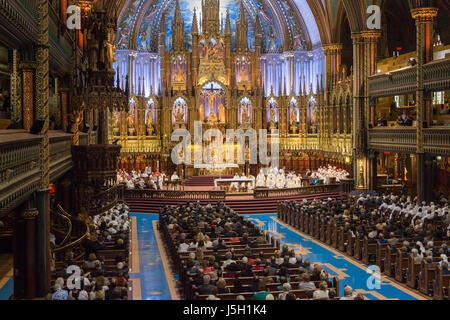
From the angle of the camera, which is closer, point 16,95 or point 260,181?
point 16,95

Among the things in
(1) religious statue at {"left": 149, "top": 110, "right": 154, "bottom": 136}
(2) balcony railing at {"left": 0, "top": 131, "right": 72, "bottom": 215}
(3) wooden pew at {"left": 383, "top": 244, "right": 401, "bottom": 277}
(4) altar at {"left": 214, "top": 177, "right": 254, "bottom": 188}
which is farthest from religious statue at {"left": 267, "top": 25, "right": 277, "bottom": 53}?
(2) balcony railing at {"left": 0, "top": 131, "right": 72, "bottom": 215}

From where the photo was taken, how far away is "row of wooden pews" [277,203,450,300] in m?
15.6

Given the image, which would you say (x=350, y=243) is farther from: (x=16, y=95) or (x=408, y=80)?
(x=408, y=80)

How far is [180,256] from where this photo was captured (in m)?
18.2

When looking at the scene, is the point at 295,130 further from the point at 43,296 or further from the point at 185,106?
the point at 43,296

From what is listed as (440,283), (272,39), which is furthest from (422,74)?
(272,39)

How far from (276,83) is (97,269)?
36.9m

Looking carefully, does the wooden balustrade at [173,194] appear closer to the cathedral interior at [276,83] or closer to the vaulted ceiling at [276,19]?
the cathedral interior at [276,83]

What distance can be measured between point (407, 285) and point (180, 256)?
7.54 m

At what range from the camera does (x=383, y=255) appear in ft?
63.8

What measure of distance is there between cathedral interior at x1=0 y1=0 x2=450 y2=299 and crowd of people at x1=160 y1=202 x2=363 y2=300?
4087 millimetres

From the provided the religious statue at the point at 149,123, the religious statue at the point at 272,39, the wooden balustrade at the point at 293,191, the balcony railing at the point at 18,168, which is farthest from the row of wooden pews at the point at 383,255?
the religious statue at the point at 272,39

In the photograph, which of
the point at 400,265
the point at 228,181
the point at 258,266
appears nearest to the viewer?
the point at 258,266

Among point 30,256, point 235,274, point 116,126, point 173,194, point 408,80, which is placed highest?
point 408,80
